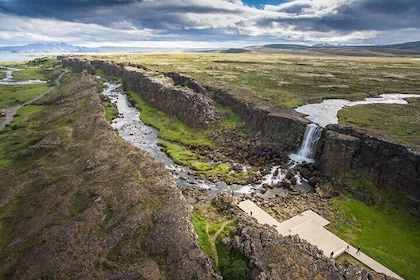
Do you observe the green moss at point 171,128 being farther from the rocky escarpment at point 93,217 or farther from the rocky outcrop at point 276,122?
the rocky escarpment at point 93,217

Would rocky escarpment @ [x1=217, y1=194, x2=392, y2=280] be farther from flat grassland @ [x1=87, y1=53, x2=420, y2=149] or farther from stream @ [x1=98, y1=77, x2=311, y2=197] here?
flat grassland @ [x1=87, y1=53, x2=420, y2=149]

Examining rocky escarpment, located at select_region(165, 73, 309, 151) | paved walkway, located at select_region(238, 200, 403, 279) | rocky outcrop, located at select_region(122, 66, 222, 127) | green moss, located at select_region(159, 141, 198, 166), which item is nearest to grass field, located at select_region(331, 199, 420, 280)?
paved walkway, located at select_region(238, 200, 403, 279)

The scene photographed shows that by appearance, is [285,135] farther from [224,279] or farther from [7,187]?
[7,187]

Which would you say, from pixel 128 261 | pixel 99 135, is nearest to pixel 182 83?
pixel 99 135

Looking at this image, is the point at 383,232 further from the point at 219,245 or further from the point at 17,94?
the point at 17,94

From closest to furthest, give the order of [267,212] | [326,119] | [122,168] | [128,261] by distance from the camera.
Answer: [128,261]
[267,212]
[122,168]
[326,119]

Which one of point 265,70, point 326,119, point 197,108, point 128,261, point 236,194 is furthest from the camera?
point 265,70
